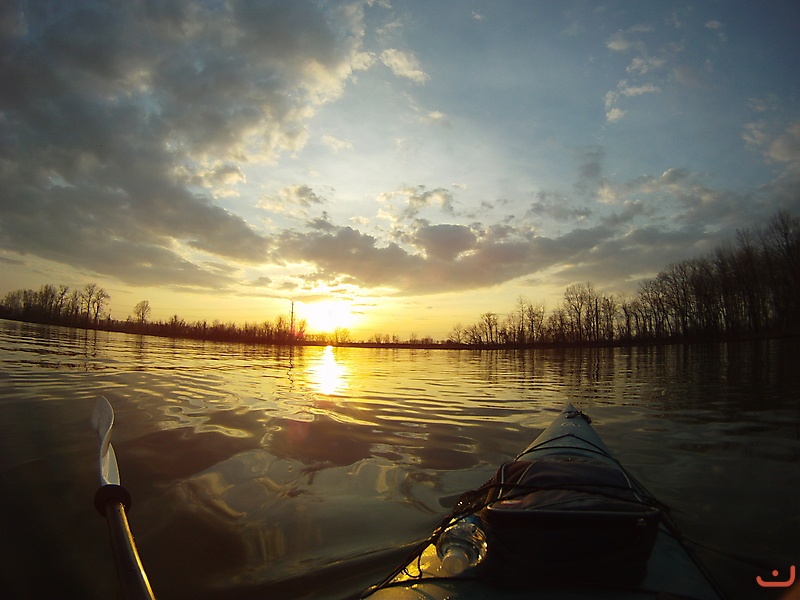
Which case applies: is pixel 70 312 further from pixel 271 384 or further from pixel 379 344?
pixel 271 384

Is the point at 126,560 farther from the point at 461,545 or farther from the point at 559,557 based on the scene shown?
the point at 559,557

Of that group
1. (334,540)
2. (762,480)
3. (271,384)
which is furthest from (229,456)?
(271,384)

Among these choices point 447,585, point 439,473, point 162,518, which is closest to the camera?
point 447,585

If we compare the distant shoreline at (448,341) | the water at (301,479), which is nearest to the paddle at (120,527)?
the water at (301,479)

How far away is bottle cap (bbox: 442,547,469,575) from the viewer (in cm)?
218

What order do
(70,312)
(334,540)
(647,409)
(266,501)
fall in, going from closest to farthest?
(334,540) < (266,501) < (647,409) < (70,312)

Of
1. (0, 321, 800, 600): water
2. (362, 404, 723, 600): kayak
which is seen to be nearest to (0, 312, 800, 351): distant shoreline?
(0, 321, 800, 600): water

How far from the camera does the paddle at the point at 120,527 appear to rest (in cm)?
194

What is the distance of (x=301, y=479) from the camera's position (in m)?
4.48

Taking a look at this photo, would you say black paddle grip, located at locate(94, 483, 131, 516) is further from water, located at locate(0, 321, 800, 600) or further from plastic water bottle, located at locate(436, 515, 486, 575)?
plastic water bottle, located at locate(436, 515, 486, 575)

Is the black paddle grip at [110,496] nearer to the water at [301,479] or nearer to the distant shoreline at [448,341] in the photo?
the water at [301,479]

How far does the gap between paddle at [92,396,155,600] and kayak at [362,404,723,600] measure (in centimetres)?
117

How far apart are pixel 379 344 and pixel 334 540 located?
105851mm

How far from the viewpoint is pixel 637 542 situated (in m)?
2.15
